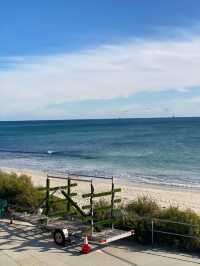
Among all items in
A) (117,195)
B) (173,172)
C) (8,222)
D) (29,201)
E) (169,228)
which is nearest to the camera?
(169,228)

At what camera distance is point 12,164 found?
151 feet

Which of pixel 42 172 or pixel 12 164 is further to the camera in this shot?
pixel 12 164

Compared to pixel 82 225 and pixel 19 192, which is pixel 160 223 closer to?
pixel 82 225

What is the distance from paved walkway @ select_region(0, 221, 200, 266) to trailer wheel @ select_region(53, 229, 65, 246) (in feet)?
0.54

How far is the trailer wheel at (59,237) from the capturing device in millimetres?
12500

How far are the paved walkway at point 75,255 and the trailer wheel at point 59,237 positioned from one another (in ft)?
0.54

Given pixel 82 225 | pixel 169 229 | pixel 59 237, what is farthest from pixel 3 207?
pixel 169 229

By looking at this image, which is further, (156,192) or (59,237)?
(156,192)

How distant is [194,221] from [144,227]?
4.81 ft

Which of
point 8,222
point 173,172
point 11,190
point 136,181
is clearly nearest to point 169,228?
point 8,222

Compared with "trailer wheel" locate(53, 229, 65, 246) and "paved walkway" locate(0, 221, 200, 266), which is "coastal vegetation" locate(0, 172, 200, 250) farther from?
"trailer wheel" locate(53, 229, 65, 246)

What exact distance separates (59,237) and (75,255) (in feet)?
3.30

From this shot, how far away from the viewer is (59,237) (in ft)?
41.3

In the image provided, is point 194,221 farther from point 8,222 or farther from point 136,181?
point 136,181
